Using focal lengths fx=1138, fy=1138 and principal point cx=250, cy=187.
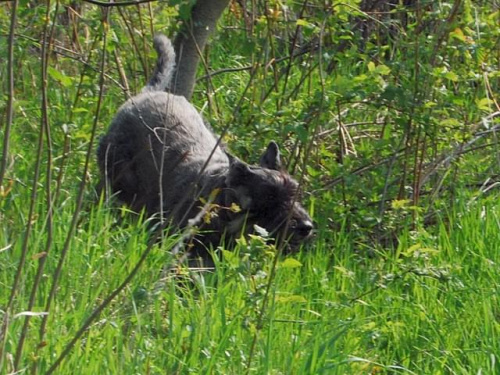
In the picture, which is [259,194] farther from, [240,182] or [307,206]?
[307,206]

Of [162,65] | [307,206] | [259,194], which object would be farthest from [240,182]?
[162,65]

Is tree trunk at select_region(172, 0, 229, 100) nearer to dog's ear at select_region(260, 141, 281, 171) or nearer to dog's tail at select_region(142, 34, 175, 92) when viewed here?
dog's tail at select_region(142, 34, 175, 92)

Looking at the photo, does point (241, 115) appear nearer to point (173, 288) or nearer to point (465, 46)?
point (465, 46)

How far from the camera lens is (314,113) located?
648 centimetres

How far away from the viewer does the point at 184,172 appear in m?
7.00

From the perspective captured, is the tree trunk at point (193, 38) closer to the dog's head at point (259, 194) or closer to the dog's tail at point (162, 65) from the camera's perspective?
the dog's tail at point (162, 65)

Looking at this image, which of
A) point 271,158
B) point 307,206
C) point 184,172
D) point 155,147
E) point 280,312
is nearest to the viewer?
point 280,312

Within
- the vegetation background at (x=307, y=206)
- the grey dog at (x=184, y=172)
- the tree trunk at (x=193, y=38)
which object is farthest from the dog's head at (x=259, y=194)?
the tree trunk at (x=193, y=38)

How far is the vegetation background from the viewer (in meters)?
4.11

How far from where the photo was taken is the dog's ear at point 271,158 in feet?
21.6

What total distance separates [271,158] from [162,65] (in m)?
1.34

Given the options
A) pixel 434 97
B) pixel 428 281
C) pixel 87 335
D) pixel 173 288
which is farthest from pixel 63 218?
pixel 434 97

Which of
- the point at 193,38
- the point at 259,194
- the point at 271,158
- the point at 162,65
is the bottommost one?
the point at 259,194

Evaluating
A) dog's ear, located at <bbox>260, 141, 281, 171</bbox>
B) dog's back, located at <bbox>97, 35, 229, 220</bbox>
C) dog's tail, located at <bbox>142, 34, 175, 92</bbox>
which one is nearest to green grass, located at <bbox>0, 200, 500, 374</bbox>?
dog's ear, located at <bbox>260, 141, 281, 171</bbox>
